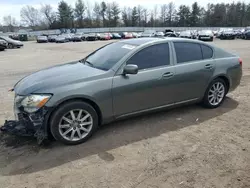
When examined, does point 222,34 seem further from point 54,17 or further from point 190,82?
point 54,17

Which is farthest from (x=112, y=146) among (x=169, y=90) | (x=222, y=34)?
(x=222, y=34)

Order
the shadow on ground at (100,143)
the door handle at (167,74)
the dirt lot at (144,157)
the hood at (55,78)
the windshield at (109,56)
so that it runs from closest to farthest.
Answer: the dirt lot at (144,157) → the shadow on ground at (100,143) → the hood at (55,78) → the windshield at (109,56) → the door handle at (167,74)

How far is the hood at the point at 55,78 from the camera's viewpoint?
3.56 metres

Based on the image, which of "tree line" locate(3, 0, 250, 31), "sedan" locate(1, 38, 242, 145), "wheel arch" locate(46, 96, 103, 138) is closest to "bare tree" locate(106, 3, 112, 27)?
"tree line" locate(3, 0, 250, 31)

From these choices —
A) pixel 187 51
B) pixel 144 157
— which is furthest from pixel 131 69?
pixel 187 51

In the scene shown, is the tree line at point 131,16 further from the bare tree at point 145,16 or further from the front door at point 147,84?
the front door at point 147,84

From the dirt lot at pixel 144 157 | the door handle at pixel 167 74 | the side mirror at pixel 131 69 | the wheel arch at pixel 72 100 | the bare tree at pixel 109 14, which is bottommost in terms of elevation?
the dirt lot at pixel 144 157

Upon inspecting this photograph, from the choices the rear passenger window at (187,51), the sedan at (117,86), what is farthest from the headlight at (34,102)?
the rear passenger window at (187,51)

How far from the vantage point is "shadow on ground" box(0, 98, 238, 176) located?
328cm

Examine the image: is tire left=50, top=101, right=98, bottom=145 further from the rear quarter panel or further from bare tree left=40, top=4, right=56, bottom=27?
bare tree left=40, top=4, right=56, bottom=27

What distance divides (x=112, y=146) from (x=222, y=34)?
37.7 m

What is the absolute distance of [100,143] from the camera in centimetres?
377

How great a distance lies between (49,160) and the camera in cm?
334

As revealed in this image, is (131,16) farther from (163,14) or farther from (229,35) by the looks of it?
(229,35)
